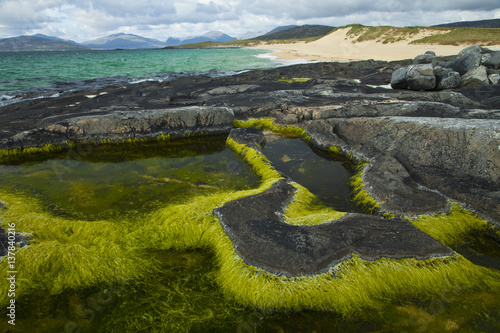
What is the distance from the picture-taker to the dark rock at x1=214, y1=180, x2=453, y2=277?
131 inches

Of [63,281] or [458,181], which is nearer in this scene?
[63,281]

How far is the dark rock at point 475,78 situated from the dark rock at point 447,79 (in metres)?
0.56

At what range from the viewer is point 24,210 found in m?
4.88

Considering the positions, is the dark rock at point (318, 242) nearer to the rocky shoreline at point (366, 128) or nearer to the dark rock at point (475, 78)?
the rocky shoreline at point (366, 128)

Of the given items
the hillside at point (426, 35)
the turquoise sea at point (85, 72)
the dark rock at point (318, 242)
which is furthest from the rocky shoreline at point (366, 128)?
the hillside at point (426, 35)

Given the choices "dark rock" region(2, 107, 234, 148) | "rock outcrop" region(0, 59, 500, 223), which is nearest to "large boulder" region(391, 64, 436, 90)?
"rock outcrop" region(0, 59, 500, 223)

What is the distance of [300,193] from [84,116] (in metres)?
7.83

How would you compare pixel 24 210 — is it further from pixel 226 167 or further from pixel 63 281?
pixel 226 167

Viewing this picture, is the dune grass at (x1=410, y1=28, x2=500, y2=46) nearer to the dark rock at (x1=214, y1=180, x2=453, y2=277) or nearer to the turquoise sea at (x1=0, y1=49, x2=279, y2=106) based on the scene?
the turquoise sea at (x1=0, y1=49, x2=279, y2=106)

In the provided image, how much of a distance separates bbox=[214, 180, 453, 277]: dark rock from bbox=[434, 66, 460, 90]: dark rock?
15.1 metres

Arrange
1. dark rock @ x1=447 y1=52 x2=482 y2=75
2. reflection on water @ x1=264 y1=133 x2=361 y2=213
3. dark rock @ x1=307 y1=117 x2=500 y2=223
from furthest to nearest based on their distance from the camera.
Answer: dark rock @ x1=447 y1=52 x2=482 y2=75, reflection on water @ x1=264 y1=133 x2=361 y2=213, dark rock @ x1=307 y1=117 x2=500 y2=223

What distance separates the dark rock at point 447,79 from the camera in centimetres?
1481

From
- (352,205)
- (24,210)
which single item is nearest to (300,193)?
(352,205)

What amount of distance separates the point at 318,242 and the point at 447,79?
54.0 ft
